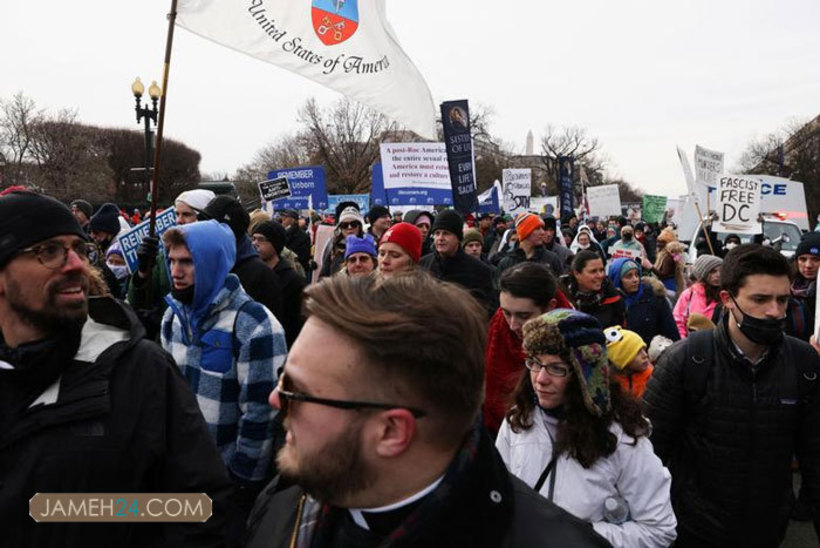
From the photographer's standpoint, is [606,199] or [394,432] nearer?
[394,432]

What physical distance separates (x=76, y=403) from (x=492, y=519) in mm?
1178

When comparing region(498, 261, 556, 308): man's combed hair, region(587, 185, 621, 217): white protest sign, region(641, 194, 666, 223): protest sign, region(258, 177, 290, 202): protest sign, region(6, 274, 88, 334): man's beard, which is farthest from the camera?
region(641, 194, 666, 223): protest sign

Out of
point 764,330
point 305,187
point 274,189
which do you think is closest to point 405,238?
point 764,330

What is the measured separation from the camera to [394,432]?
1.28 m

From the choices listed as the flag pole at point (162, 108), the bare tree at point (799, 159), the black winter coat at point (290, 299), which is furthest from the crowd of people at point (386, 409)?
the bare tree at point (799, 159)

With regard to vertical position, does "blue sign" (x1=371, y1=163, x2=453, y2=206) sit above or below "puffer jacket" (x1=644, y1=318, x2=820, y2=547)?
above

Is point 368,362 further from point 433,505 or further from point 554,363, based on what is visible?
point 554,363

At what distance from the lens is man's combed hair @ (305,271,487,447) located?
127cm

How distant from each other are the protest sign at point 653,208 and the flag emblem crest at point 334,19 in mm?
20664

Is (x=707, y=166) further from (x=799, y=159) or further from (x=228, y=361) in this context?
(x=799, y=159)

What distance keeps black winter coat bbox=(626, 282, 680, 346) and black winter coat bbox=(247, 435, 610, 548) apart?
13.8ft

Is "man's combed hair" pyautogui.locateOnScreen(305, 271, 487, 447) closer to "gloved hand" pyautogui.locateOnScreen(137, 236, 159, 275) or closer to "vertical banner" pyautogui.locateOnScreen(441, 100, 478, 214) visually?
"gloved hand" pyautogui.locateOnScreen(137, 236, 159, 275)

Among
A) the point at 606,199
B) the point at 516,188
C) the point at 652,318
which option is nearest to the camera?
the point at 652,318

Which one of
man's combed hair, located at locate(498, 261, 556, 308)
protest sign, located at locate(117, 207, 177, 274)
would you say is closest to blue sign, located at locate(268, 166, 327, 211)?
protest sign, located at locate(117, 207, 177, 274)
